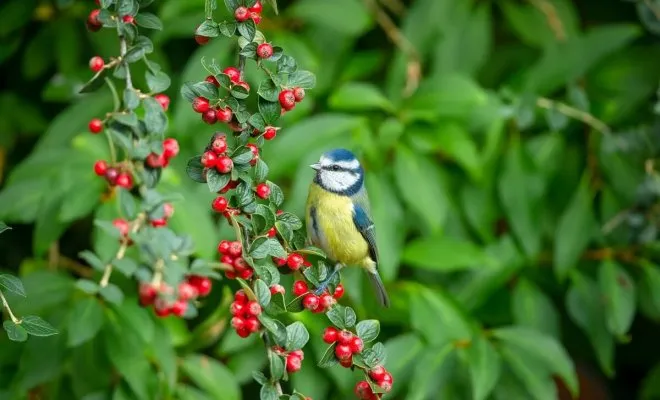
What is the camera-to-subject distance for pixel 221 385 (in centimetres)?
262

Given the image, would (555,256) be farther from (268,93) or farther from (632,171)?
(268,93)

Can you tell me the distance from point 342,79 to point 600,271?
3.43ft

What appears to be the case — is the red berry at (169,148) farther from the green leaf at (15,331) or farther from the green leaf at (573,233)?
the green leaf at (573,233)

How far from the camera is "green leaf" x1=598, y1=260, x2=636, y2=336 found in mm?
2814

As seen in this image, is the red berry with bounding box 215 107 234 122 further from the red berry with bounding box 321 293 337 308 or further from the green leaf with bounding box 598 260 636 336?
the green leaf with bounding box 598 260 636 336

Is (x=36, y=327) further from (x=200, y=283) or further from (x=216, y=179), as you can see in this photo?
(x=216, y=179)

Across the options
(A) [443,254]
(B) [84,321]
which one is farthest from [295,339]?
(A) [443,254]

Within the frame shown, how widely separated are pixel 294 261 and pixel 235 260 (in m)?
0.10

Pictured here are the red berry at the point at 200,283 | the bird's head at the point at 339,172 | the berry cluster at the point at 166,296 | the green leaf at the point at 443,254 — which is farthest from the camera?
the green leaf at the point at 443,254

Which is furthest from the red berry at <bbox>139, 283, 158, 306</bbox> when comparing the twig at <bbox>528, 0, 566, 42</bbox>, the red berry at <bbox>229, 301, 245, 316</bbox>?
the twig at <bbox>528, 0, 566, 42</bbox>

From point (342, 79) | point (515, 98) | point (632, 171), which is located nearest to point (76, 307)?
point (342, 79)

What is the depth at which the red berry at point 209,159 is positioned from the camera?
1.46 metres

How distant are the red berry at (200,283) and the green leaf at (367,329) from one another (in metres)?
0.37

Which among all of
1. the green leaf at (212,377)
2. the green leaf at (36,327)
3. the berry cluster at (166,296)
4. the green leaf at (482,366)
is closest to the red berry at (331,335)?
the berry cluster at (166,296)
